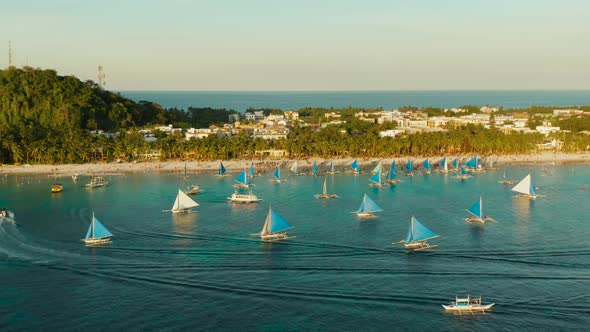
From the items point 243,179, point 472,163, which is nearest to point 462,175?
point 472,163

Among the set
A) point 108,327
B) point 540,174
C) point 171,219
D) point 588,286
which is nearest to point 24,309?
point 108,327

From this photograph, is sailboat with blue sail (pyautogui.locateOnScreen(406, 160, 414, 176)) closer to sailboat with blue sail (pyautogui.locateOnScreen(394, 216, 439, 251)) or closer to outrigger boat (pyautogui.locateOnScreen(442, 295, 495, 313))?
sailboat with blue sail (pyautogui.locateOnScreen(394, 216, 439, 251))

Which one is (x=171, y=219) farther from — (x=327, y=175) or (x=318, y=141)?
(x=318, y=141)

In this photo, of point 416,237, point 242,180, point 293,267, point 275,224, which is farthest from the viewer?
point 242,180

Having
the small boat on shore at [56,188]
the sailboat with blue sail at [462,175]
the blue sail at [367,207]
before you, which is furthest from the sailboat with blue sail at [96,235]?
the sailboat with blue sail at [462,175]

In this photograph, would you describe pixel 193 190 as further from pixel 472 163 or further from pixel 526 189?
pixel 472 163

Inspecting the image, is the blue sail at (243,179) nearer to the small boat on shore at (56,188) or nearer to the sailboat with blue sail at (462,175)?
the small boat on shore at (56,188)
